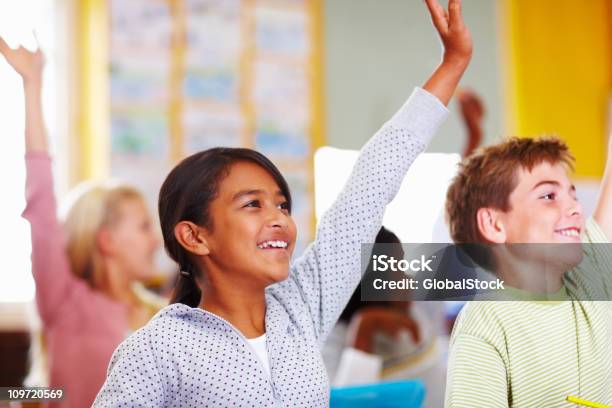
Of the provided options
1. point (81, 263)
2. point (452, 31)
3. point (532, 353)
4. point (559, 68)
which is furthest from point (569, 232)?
point (81, 263)

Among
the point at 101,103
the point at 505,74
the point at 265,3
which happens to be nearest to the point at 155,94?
the point at 101,103

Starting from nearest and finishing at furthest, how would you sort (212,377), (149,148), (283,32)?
(212,377)
(283,32)
(149,148)

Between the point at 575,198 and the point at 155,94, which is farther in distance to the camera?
the point at 155,94

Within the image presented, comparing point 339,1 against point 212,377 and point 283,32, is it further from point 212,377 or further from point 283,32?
point 212,377

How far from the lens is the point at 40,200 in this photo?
3.40 ft

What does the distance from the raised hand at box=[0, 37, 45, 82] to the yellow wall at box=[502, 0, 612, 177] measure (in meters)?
0.54

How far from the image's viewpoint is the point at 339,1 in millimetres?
1051

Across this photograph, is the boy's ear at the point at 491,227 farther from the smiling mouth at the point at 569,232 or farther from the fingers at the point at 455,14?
the fingers at the point at 455,14

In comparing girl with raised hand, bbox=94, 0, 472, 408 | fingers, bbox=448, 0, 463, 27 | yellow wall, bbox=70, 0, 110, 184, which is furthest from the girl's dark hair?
yellow wall, bbox=70, 0, 110, 184

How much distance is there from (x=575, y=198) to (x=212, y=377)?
1.30ft

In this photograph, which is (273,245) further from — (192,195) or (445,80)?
(445,80)

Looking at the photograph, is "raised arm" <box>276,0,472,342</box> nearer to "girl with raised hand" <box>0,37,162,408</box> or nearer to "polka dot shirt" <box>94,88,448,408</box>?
"polka dot shirt" <box>94,88,448,408</box>

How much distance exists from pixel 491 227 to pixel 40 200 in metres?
0.53

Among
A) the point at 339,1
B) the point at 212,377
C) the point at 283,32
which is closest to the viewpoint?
the point at 212,377
